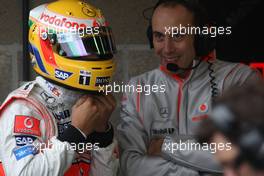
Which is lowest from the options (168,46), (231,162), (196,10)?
(168,46)

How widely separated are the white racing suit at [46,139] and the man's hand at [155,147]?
0.62 feet

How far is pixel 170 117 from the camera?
7.42 ft

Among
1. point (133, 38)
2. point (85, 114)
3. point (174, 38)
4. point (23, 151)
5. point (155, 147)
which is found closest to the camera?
point (23, 151)

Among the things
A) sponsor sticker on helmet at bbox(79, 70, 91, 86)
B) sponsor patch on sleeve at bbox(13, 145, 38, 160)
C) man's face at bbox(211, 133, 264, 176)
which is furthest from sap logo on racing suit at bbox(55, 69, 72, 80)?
man's face at bbox(211, 133, 264, 176)

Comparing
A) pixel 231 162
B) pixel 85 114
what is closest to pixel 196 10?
pixel 85 114

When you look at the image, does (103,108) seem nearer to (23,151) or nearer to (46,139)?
(46,139)

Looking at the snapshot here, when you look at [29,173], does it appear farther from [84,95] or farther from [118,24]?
[118,24]

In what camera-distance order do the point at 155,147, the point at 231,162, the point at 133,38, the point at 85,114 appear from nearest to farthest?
the point at 231,162, the point at 85,114, the point at 155,147, the point at 133,38

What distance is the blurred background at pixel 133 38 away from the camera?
284 centimetres

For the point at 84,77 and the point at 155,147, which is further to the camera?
the point at 155,147

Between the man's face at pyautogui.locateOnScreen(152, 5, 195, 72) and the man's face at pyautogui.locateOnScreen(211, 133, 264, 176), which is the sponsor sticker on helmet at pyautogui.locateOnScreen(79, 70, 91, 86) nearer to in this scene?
the man's face at pyautogui.locateOnScreen(152, 5, 195, 72)

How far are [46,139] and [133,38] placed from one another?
1.13 metres

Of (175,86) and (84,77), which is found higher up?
(84,77)

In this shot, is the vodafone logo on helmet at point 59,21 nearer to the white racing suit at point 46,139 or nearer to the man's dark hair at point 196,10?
the white racing suit at point 46,139
